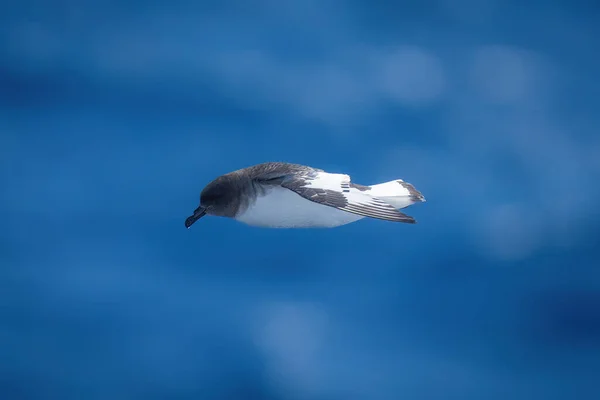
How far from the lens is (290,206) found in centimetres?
500

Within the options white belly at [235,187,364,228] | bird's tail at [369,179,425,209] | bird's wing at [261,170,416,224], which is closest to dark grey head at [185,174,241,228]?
white belly at [235,187,364,228]

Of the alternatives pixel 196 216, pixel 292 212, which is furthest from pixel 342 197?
pixel 196 216

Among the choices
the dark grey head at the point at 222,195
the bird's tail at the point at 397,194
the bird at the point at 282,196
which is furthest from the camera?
the bird's tail at the point at 397,194

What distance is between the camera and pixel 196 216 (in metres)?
5.20

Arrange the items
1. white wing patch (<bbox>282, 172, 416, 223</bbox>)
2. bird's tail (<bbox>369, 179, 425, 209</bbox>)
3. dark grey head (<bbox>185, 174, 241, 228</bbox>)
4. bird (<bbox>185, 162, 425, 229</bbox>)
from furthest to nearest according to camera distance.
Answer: bird's tail (<bbox>369, 179, 425, 209</bbox>), dark grey head (<bbox>185, 174, 241, 228</bbox>), bird (<bbox>185, 162, 425, 229</bbox>), white wing patch (<bbox>282, 172, 416, 223</bbox>)

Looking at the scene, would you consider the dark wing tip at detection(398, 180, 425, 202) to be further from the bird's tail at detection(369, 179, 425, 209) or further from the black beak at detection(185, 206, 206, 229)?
the black beak at detection(185, 206, 206, 229)

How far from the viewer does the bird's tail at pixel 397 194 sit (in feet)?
17.0

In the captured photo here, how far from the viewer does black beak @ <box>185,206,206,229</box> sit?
518cm

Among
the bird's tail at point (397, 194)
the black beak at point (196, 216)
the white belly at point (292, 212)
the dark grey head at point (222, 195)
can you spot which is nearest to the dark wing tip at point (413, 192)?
the bird's tail at point (397, 194)

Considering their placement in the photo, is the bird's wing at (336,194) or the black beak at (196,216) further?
the black beak at (196,216)

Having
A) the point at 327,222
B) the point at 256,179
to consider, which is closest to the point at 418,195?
the point at 327,222

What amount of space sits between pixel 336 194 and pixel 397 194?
66 cm

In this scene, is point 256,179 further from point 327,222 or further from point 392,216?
point 392,216

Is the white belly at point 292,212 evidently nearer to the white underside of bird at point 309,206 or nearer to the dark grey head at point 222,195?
the white underside of bird at point 309,206
